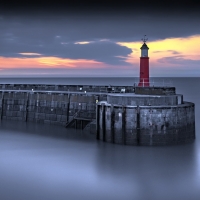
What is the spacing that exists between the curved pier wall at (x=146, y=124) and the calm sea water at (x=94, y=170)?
1.27 feet

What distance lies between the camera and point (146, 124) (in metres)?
13.2

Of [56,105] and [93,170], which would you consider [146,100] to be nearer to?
[93,170]

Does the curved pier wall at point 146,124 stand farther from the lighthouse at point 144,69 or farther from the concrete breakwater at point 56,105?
the lighthouse at point 144,69

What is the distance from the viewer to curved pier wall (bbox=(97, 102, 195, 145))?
519 inches

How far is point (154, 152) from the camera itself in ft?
41.8

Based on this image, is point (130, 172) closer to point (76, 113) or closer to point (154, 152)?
point (154, 152)

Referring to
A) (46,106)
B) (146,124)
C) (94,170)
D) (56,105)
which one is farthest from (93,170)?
(46,106)

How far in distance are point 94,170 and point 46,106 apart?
1035cm

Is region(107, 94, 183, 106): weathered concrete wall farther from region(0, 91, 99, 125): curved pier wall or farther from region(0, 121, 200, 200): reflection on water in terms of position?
region(0, 91, 99, 125): curved pier wall

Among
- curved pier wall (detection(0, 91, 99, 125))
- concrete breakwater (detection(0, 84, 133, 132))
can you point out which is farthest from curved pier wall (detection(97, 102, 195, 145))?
curved pier wall (detection(0, 91, 99, 125))

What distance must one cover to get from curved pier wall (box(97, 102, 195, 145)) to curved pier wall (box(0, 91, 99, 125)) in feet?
13.6

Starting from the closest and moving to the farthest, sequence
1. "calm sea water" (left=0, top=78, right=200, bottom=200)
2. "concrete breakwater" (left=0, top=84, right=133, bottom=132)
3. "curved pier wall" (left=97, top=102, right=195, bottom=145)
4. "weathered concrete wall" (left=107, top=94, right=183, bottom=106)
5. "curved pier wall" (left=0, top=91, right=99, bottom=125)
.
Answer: "calm sea water" (left=0, top=78, right=200, bottom=200), "curved pier wall" (left=97, top=102, right=195, bottom=145), "weathered concrete wall" (left=107, top=94, right=183, bottom=106), "concrete breakwater" (left=0, top=84, right=133, bottom=132), "curved pier wall" (left=0, top=91, right=99, bottom=125)

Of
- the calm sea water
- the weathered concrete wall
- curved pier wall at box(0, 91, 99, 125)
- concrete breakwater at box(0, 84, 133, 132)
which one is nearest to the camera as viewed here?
the calm sea water

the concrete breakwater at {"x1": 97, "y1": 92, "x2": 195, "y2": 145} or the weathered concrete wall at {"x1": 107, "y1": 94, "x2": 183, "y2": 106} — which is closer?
the concrete breakwater at {"x1": 97, "y1": 92, "x2": 195, "y2": 145}
